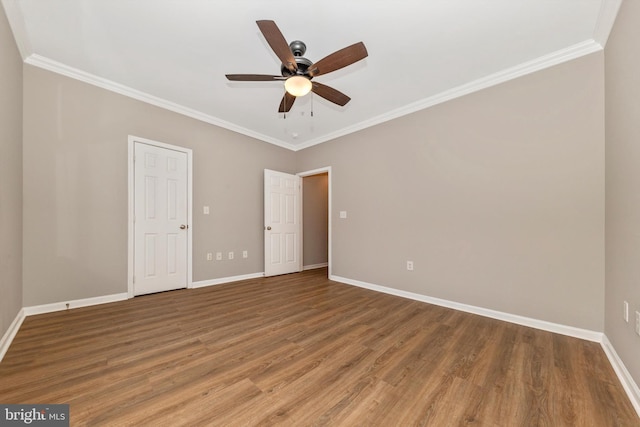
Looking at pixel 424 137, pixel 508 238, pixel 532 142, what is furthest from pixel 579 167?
pixel 424 137

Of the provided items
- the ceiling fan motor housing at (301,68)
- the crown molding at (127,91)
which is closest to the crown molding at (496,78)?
the ceiling fan motor housing at (301,68)

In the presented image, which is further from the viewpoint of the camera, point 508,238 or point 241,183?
point 241,183

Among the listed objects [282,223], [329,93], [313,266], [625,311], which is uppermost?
[329,93]

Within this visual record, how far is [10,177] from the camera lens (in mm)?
2197

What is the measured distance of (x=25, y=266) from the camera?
257 cm

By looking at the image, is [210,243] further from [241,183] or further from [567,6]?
[567,6]

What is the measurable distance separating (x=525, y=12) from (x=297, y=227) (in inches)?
169

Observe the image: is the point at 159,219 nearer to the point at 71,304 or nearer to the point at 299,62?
the point at 71,304

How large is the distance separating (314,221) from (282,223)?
41.9 inches

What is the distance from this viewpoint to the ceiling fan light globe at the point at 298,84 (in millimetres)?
2057

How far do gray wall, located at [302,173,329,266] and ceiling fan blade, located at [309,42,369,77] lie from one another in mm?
3562

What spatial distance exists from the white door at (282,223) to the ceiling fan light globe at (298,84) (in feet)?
8.62

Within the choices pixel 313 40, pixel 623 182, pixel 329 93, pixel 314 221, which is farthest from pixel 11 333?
pixel 623 182

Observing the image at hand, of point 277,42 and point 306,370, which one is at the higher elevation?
point 277,42
